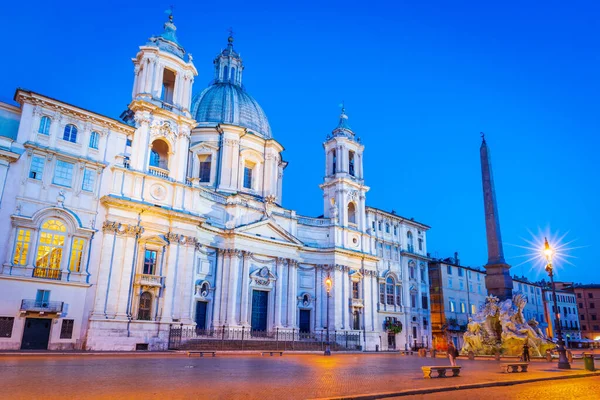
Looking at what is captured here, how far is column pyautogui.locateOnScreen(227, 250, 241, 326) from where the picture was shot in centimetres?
3941

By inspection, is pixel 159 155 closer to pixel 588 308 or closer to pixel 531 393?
pixel 531 393

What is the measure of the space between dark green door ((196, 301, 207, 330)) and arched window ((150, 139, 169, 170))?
1253 centimetres

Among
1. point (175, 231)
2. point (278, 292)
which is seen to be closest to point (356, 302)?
point (278, 292)

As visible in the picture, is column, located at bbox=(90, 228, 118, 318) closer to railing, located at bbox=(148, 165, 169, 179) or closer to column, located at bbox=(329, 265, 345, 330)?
railing, located at bbox=(148, 165, 169, 179)

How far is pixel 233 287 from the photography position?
40219mm

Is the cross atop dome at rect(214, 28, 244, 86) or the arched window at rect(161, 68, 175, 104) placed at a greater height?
the cross atop dome at rect(214, 28, 244, 86)

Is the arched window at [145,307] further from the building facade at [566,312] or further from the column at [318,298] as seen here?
the building facade at [566,312]

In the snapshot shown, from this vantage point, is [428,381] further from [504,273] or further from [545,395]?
[504,273]

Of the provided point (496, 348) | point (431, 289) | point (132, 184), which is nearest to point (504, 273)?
point (496, 348)

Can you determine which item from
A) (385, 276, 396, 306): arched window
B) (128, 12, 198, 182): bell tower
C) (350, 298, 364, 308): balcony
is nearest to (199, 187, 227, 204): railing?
(128, 12, 198, 182): bell tower

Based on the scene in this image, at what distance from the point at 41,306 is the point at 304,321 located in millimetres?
26309

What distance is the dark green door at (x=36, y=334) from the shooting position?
85.6 ft

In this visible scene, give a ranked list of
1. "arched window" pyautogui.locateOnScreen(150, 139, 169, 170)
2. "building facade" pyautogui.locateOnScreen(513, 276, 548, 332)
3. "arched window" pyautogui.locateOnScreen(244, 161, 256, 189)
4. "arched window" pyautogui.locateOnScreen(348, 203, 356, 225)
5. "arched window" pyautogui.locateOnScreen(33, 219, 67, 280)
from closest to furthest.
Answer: "arched window" pyautogui.locateOnScreen(33, 219, 67, 280)
"arched window" pyautogui.locateOnScreen(150, 139, 169, 170)
"arched window" pyautogui.locateOnScreen(244, 161, 256, 189)
"arched window" pyautogui.locateOnScreen(348, 203, 356, 225)
"building facade" pyautogui.locateOnScreen(513, 276, 548, 332)

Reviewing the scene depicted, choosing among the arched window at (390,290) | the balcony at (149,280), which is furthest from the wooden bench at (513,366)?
the arched window at (390,290)
